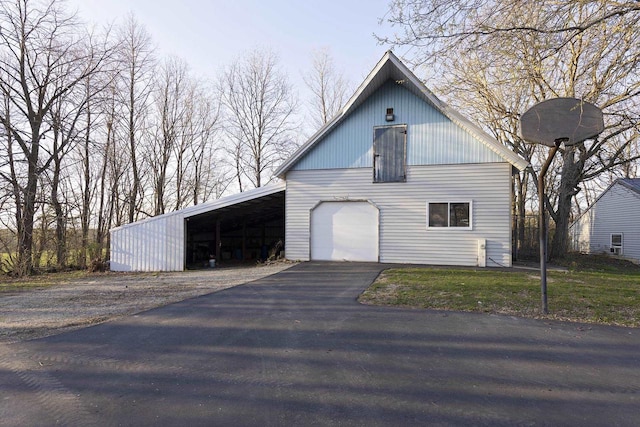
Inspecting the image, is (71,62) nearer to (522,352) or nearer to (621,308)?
(522,352)

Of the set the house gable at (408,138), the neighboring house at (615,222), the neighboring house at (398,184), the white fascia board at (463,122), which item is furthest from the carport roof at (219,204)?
the neighboring house at (615,222)

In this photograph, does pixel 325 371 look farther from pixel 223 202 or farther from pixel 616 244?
pixel 616 244

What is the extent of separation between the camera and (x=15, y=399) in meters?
3.41

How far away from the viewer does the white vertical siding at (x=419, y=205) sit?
12.2 metres

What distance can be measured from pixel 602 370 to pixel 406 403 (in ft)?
8.31

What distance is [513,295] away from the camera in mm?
7609

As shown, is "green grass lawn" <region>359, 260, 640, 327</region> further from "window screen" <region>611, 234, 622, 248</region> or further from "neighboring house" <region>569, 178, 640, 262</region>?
"window screen" <region>611, 234, 622, 248</region>

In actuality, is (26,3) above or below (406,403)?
above

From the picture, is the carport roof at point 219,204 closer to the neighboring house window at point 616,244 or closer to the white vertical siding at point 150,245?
the white vertical siding at point 150,245

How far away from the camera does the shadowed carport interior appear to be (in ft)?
54.0

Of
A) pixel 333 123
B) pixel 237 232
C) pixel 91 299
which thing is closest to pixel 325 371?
pixel 91 299

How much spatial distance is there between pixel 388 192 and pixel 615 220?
63.3 ft

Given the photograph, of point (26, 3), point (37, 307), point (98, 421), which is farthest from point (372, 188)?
point (26, 3)

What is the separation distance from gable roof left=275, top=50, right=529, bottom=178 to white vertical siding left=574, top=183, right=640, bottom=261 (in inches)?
614
